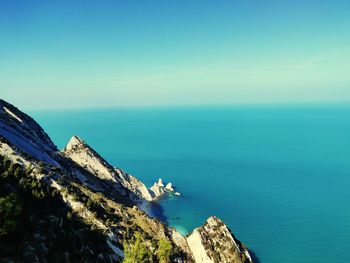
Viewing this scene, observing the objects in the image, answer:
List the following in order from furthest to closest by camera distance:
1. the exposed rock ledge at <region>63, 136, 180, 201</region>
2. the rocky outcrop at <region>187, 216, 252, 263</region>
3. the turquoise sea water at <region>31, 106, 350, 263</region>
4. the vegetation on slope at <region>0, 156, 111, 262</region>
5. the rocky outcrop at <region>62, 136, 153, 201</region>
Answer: the exposed rock ledge at <region>63, 136, 180, 201</region> < the rocky outcrop at <region>62, 136, 153, 201</region> < the turquoise sea water at <region>31, 106, 350, 263</region> < the rocky outcrop at <region>187, 216, 252, 263</region> < the vegetation on slope at <region>0, 156, 111, 262</region>

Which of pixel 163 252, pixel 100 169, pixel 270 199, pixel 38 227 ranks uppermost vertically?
pixel 38 227

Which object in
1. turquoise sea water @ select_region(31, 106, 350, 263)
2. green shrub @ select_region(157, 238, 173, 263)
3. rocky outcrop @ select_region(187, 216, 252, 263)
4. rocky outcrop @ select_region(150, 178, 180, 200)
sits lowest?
turquoise sea water @ select_region(31, 106, 350, 263)

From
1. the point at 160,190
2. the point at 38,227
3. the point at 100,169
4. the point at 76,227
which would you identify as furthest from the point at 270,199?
the point at 38,227

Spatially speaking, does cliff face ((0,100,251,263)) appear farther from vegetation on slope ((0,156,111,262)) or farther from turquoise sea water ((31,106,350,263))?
turquoise sea water ((31,106,350,263))

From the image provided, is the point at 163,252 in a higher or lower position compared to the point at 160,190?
higher

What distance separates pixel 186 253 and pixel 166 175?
98882 mm

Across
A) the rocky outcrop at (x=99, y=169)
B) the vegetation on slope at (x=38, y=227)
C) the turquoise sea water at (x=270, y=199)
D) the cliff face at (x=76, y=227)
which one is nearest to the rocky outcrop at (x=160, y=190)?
the turquoise sea water at (x=270, y=199)

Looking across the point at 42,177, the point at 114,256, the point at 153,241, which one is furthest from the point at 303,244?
the point at 42,177

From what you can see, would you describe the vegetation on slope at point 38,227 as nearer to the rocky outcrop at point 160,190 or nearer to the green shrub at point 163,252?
the green shrub at point 163,252

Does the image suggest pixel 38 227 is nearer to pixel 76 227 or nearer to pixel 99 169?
pixel 76 227

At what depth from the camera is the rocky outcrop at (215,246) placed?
5772cm

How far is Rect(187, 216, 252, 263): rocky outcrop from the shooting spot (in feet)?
189

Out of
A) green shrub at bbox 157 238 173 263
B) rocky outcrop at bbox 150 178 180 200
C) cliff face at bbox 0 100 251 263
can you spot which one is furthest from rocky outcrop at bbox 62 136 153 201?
green shrub at bbox 157 238 173 263

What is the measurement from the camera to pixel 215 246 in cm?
6019
